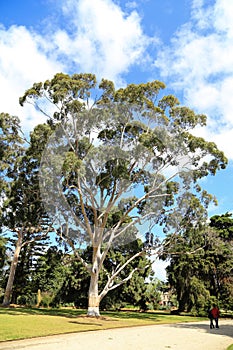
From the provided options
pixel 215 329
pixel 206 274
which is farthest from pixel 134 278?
pixel 215 329

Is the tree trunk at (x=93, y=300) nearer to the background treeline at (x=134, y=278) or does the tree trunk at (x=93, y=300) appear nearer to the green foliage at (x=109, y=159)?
the green foliage at (x=109, y=159)

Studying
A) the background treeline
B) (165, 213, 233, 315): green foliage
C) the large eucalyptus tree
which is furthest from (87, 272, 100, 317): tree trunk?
(165, 213, 233, 315): green foliage

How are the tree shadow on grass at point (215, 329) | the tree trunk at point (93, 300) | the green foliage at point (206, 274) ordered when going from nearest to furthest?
the tree shadow on grass at point (215, 329) → the tree trunk at point (93, 300) → the green foliage at point (206, 274)

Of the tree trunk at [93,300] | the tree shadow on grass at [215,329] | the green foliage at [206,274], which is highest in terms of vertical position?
the green foliage at [206,274]

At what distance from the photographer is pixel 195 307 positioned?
105 feet

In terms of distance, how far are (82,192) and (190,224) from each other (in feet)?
28.5

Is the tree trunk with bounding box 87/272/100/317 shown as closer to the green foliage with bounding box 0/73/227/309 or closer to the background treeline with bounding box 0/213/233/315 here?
the green foliage with bounding box 0/73/227/309

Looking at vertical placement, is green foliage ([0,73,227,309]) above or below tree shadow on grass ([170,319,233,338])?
above

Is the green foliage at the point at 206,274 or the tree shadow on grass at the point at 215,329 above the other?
the green foliage at the point at 206,274

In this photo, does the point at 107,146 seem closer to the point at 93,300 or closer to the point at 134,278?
the point at 93,300

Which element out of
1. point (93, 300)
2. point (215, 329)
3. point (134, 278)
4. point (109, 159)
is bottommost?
point (215, 329)

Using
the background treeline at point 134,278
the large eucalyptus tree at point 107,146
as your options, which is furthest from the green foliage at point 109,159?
the background treeline at point 134,278

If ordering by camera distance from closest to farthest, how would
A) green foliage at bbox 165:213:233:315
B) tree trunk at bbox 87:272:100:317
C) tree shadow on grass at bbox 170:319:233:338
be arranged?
tree shadow on grass at bbox 170:319:233:338, tree trunk at bbox 87:272:100:317, green foliage at bbox 165:213:233:315

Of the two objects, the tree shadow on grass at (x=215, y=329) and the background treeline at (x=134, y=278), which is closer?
the tree shadow on grass at (x=215, y=329)
